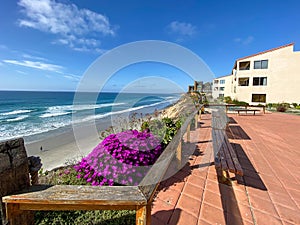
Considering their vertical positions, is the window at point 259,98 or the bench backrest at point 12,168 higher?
the window at point 259,98

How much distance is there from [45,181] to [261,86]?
1038 inches

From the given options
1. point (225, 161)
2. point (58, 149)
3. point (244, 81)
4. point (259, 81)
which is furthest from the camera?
point (244, 81)

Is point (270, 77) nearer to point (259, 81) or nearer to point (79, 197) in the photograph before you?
point (259, 81)

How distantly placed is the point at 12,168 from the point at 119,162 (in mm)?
1765

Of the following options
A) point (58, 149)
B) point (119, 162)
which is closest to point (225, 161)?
point (119, 162)

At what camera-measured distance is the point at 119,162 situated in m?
2.57

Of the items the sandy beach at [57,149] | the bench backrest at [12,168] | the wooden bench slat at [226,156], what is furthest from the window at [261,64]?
Result: the bench backrest at [12,168]

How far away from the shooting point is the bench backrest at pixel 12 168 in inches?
33.6

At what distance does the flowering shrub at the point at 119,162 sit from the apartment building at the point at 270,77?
2420 centimetres

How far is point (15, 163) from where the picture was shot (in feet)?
3.02

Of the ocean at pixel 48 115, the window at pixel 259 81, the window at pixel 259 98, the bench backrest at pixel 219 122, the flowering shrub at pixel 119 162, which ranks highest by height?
the window at pixel 259 81

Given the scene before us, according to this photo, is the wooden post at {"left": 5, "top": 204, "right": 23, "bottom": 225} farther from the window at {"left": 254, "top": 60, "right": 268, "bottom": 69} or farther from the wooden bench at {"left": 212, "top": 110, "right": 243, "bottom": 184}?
the window at {"left": 254, "top": 60, "right": 268, "bottom": 69}

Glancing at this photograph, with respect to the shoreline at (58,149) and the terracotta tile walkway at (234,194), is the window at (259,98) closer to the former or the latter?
the shoreline at (58,149)

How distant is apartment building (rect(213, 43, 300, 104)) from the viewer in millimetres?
19516
